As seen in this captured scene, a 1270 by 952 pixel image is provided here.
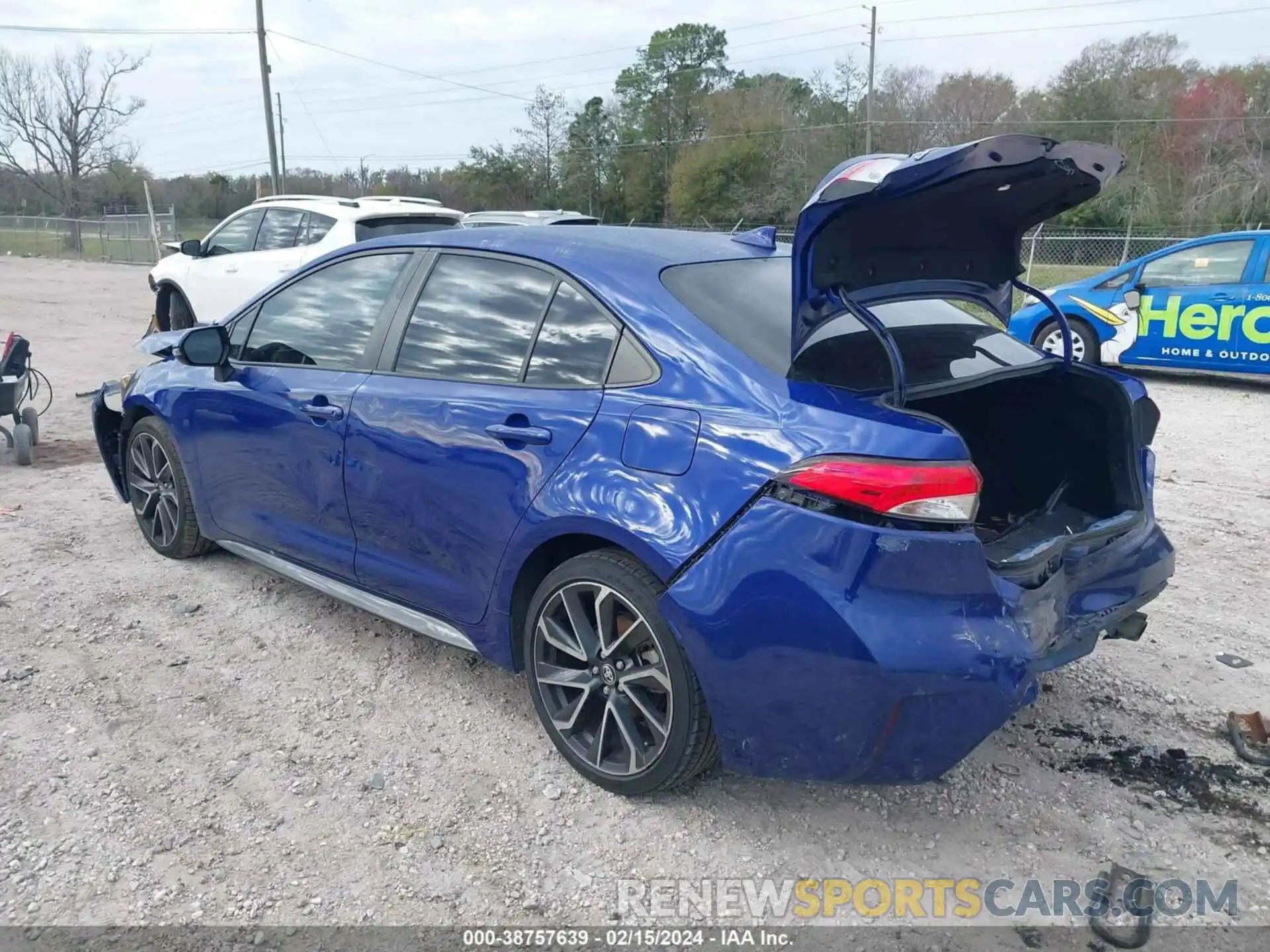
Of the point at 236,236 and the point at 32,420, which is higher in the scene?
the point at 236,236

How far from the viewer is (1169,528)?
18.1ft

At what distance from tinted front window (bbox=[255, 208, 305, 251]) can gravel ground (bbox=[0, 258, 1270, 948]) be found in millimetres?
6082

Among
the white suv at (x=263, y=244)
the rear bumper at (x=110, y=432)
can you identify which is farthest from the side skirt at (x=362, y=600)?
the white suv at (x=263, y=244)

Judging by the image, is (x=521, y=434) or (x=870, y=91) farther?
(x=870, y=91)

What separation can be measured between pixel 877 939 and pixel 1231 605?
2.90m

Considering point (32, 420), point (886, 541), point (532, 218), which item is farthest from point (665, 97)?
point (886, 541)

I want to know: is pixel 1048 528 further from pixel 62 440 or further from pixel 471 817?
pixel 62 440

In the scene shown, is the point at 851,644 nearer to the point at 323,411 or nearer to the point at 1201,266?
the point at 323,411

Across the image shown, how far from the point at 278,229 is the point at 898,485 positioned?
9.06 metres

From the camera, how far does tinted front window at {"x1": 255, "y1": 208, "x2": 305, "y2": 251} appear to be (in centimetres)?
994

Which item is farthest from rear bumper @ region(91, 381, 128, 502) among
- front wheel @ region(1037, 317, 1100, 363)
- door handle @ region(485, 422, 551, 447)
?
front wheel @ region(1037, 317, 1100, 363)

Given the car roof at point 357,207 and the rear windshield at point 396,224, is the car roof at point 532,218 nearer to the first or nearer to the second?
the car roof at point 357,207

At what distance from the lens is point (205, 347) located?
416cm

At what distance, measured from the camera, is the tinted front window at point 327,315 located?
3.81 meters
